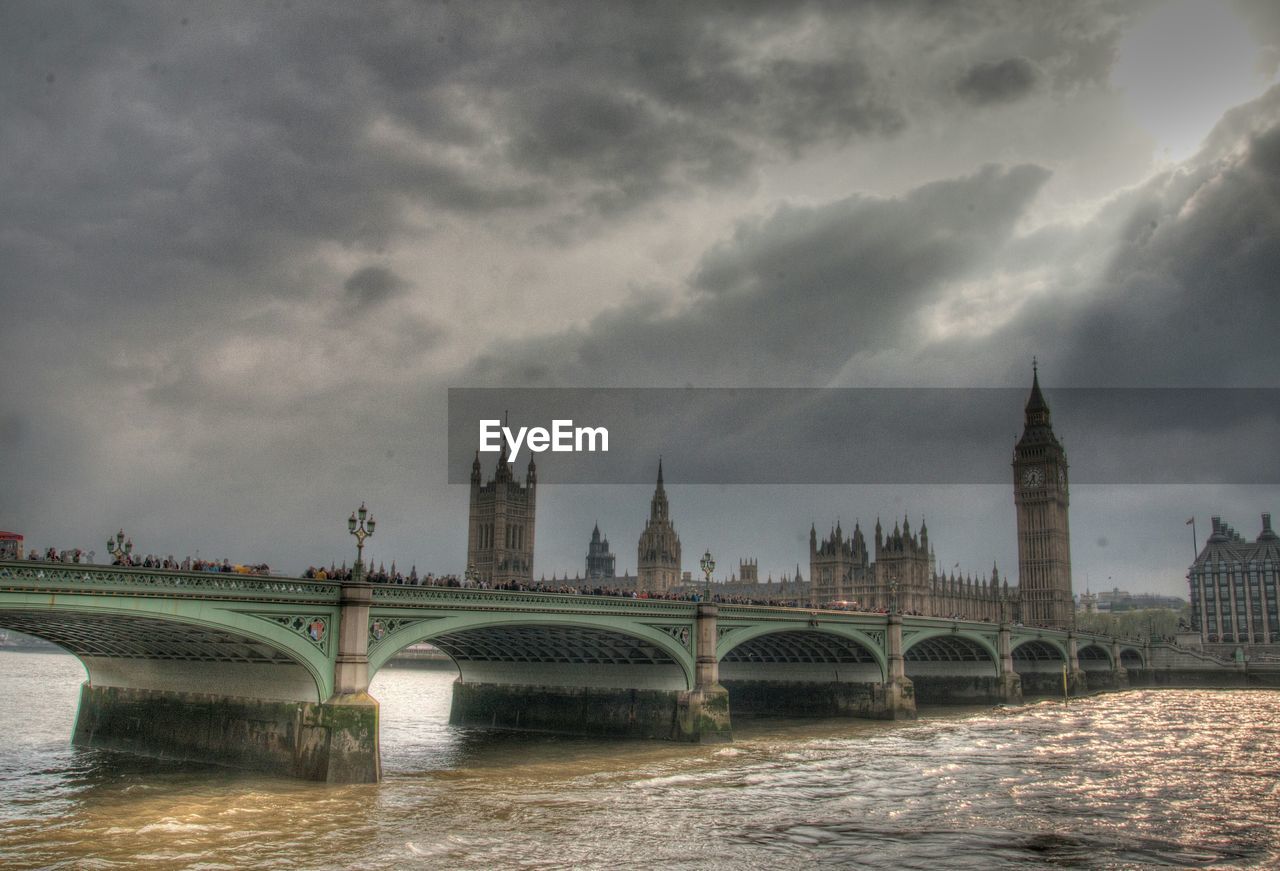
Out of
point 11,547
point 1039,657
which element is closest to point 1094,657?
point 1039,657

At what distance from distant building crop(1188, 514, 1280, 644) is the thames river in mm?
140173


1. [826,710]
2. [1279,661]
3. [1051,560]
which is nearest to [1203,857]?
[826,710]

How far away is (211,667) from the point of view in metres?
38.3

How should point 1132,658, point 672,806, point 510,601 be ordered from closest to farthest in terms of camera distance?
point 672,806 < point 510,601 < point 1132,658

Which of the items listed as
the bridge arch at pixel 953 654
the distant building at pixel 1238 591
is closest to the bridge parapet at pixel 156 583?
the bridge arch at pixel 953 654

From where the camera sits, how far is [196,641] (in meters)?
35.5

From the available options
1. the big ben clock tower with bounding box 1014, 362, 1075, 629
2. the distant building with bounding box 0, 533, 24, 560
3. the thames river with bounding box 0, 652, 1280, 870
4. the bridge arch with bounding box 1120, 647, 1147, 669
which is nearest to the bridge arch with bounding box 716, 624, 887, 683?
the thames river with bounding box 0, 652, 1280, 870

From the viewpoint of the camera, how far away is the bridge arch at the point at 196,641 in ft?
98.1

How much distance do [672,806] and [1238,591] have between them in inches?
6910

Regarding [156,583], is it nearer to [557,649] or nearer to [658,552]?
[557,649]

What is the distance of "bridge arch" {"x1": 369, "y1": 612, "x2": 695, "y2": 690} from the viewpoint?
→ 39344 mm

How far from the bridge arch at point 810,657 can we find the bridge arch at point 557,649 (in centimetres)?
1065

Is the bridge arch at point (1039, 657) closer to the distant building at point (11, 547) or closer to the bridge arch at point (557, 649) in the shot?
the bridge arch at point (557, 649)

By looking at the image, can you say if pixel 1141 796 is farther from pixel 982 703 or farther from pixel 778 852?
pixel 982 703
